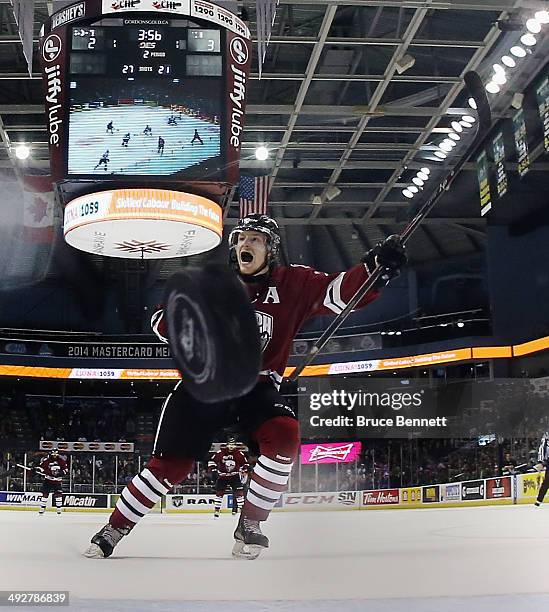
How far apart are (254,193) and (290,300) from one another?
0.49 meters

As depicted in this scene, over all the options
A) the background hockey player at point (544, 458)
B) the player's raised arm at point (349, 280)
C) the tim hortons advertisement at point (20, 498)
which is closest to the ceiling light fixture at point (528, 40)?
the player's raised arm at point (349, 280)

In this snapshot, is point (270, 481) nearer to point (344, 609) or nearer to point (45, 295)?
point (344, 609)

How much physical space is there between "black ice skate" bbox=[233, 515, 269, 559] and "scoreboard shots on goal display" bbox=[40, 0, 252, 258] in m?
1.10

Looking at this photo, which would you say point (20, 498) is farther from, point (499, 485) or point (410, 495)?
point (499, 485)

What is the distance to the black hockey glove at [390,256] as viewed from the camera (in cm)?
168

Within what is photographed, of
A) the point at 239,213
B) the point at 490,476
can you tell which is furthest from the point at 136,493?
the point at 490,476

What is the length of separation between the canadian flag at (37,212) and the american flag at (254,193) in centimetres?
49

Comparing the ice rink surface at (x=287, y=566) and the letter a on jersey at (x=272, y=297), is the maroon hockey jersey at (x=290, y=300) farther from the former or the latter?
the ice rink surface at (x=287, y=566)

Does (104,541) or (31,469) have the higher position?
(31,469)

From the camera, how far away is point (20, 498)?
2.67 metres

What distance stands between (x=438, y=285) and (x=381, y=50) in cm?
432

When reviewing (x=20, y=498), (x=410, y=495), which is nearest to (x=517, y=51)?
(x=410, y=495)

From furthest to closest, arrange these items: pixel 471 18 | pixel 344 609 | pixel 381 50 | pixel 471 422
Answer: pixel 381 50, pixel 471 18, pixel 471 422, pixel 344 609

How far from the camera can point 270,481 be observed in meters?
1.65
